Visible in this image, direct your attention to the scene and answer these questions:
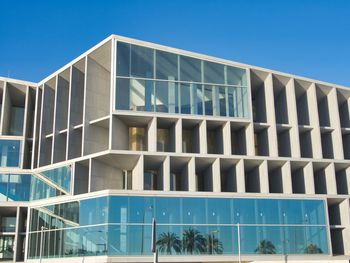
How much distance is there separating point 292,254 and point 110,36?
97.1 feet

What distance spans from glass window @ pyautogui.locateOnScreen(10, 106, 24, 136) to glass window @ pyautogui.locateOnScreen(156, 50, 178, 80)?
2320cm

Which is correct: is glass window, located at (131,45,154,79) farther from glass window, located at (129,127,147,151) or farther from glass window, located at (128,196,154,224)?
glass window, located at (128,196,154,224)

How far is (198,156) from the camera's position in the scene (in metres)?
47.3

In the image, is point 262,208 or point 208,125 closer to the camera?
point 262,208

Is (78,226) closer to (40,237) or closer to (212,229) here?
(40,237)

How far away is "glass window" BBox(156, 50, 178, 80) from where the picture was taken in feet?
160

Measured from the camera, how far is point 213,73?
51.0 metres

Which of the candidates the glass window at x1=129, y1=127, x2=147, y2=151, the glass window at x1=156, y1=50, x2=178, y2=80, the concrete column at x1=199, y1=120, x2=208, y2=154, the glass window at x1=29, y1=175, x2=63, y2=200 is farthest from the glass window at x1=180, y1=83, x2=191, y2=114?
the glass window at x1=29, y1=175, x2=63, y2=200

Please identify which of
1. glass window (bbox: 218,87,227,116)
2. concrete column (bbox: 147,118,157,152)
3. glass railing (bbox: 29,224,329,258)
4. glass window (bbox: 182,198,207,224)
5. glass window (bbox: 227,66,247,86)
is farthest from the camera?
glass window (bbox: 227,66,247,86)

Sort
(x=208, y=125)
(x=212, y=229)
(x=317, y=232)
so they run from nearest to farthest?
(x=212, y=229)
(x=317, y=232)
(x=208, y=125)

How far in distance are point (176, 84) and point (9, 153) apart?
2423 centimetres

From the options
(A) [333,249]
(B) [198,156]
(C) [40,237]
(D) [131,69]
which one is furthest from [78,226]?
(A) [333,249]

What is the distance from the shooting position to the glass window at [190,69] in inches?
1960

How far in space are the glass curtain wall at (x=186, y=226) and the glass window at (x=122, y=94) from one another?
31.9 feet
